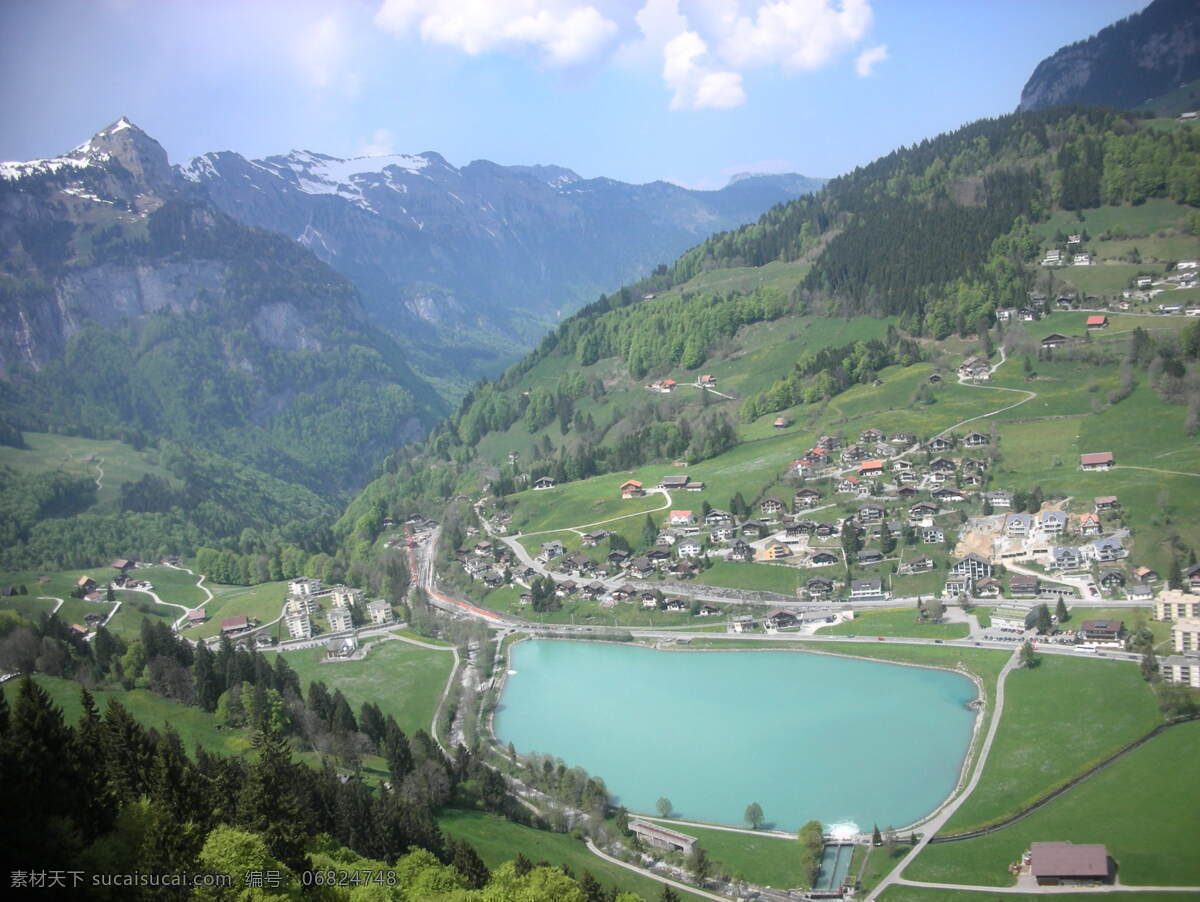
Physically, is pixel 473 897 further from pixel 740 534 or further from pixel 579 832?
pixel 740 534

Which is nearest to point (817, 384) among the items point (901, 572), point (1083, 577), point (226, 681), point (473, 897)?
point (901, 572)

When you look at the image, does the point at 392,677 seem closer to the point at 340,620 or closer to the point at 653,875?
the point at 340,620

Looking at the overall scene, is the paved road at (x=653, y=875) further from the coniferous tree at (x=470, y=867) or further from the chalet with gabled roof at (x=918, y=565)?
the chalet with gabled roof at (x=918, y=565)

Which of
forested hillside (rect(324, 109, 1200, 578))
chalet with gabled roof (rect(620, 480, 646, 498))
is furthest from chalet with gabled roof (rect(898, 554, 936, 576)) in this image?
forested hillside (rect(324, 109, 1200, 578))

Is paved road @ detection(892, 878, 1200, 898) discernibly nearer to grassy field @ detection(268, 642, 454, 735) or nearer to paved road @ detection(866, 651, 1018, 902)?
paved road @ detection(866, 651, 1018, 902)

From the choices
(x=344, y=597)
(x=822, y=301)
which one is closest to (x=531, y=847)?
(x=344, y=597)
